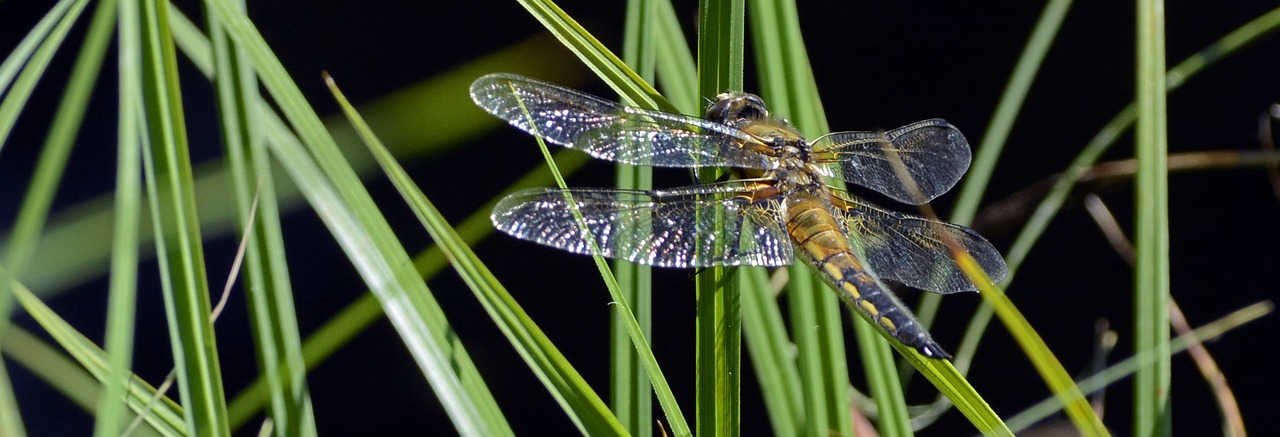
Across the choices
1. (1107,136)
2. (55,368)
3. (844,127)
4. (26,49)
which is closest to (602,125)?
(26,49)

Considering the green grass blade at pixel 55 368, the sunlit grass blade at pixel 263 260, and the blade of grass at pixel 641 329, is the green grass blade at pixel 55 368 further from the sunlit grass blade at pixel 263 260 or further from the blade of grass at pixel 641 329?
the blade of grass at pixel 641 329

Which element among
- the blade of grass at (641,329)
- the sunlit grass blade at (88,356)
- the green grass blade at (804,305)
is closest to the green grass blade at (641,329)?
the blade of grass at (641,329)

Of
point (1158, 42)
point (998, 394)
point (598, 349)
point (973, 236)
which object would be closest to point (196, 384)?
point (973, 236)

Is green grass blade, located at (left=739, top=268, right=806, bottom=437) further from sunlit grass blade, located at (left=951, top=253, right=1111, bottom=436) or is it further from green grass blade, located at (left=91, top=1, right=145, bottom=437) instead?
green grass blade, located at (left=91, top=1, right=145, bottom=437)

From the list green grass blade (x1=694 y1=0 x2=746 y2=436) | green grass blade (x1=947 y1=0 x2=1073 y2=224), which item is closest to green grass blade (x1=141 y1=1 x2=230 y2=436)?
green grass blade (x1=694 y1=0 x2=746 y2=436)

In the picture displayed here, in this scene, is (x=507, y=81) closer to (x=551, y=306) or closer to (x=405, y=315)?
(x=405, y=315)

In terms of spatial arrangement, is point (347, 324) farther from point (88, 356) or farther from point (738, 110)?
point (738, 110)
